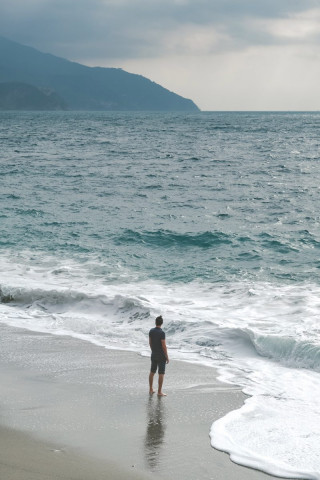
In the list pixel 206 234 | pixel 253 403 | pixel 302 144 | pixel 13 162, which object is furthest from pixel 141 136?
pixel 253 403

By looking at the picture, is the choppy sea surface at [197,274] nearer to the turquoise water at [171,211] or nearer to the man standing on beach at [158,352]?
the turquoise water at [171,211]

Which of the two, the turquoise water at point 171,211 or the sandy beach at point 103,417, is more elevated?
the turquoise water at point 171,211

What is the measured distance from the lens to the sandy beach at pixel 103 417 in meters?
8.43

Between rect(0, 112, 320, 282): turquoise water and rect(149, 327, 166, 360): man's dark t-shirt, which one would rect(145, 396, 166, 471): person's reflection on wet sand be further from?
rect(0, 112, 320, 282): turquoise water

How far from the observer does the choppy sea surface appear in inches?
447

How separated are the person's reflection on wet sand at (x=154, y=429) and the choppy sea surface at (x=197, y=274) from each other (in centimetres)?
84

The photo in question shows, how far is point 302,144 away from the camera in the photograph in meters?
79.9

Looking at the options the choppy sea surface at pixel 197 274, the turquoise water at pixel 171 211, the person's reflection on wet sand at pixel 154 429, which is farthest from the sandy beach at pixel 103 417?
the turquoise water at pixel 171 211

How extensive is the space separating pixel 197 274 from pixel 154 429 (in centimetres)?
1194

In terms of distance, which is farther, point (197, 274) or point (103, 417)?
point (197, 274)

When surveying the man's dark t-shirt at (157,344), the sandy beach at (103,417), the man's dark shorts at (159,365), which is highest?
the man's dark t-shirt at (157,344)

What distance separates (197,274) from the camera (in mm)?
21516

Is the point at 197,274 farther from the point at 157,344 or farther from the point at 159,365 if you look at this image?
the point at 159,365

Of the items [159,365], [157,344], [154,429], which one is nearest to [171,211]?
[157,344]
